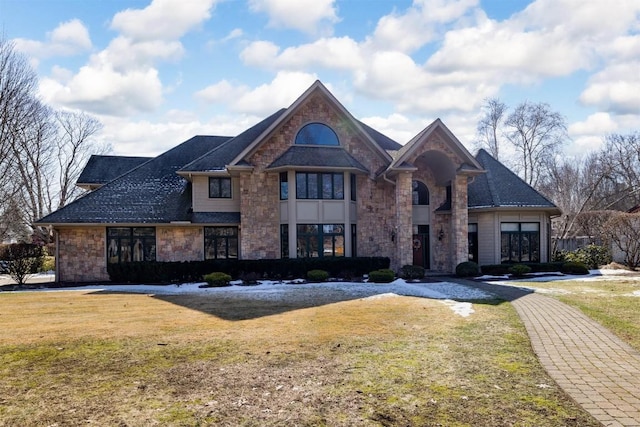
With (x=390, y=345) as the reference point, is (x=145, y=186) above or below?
above

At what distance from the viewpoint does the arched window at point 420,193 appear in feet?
80.3

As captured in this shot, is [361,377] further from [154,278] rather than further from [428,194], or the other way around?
[428,194]

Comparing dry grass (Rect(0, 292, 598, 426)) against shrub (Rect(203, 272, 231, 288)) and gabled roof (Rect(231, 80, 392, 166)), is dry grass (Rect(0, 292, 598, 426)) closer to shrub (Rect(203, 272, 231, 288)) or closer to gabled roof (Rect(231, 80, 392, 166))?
shrub (Rect(203, 272, 231, 288))

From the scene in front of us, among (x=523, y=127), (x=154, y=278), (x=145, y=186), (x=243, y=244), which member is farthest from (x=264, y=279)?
(x=523, y=127)

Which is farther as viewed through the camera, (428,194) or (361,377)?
(428,194)

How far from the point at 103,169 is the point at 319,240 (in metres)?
16.1

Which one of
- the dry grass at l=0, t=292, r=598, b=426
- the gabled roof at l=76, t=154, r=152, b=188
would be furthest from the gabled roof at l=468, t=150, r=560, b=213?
the gabled roof at l=76, t=154, r=152, b=188

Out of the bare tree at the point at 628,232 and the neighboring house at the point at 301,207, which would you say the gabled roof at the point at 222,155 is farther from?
the bare tree at the point at 628,232

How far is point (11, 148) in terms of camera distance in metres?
30.8

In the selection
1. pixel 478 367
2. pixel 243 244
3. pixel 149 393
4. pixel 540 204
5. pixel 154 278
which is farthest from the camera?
pixel 540 204

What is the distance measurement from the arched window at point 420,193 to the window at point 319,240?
16.7ft

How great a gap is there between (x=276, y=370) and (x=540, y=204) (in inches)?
838

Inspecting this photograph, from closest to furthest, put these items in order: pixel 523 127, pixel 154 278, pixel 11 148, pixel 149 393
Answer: pixel 149 393 < pixel 154 278 < pixel 11 148 < pixel 523 127

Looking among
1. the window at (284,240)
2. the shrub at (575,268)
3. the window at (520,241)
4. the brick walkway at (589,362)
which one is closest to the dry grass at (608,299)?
the brick walkway at (589,362)
